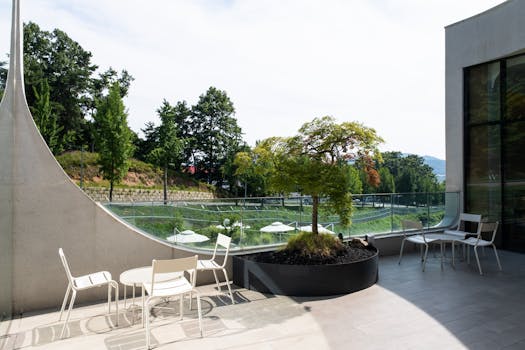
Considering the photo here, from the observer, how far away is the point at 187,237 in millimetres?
5551

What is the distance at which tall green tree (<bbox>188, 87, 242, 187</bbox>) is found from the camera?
42656 mm

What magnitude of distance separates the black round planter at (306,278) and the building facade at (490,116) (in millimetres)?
4649

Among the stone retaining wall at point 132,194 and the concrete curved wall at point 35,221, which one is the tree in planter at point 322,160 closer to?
the concrete curved wall at point 35,221

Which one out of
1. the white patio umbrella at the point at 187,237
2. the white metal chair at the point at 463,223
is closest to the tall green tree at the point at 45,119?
the white patio umbrella at the point at 187,237

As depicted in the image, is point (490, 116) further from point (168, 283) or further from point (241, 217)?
point (168, 283)

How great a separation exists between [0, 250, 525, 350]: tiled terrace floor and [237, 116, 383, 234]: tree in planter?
1.49 metres

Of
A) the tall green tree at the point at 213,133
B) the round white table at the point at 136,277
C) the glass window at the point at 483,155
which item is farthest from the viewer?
the tall green tree at the point at 213,133

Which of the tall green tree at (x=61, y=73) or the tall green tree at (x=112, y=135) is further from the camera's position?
the tall green tree at (x=61, y=73)

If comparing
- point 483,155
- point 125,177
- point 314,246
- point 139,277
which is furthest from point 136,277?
point 125,177

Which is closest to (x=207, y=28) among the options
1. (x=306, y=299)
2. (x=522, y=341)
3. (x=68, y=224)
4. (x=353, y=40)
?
(x=353, y=40)

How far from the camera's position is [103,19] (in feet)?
28.4

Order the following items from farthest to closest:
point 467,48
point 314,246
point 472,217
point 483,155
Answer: point 467,48 → point 483,155 → point 472,217 → point 314,246

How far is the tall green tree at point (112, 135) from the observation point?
22969mm

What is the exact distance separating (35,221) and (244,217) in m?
2.89
